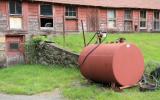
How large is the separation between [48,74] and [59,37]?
7005mm

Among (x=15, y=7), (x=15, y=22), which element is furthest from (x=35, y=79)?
(x=15, y=7)

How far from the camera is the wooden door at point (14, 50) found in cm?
2445

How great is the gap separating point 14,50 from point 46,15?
337 cm

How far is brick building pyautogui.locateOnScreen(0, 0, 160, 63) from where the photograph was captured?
2462cm

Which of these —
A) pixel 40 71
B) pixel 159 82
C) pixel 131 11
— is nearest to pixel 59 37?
pixel 40 71

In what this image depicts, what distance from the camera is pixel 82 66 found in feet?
51.1

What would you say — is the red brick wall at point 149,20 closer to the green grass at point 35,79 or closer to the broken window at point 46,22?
the broken window at point 46,22

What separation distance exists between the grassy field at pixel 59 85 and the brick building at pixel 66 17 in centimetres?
405

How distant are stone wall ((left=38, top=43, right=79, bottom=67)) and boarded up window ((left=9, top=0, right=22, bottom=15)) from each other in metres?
3.32

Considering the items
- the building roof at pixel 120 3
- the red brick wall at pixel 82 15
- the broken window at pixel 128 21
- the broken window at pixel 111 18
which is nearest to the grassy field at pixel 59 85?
the red brick wall at pixel 82 15

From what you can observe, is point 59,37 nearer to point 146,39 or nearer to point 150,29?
point 146,39

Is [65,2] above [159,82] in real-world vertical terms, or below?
above

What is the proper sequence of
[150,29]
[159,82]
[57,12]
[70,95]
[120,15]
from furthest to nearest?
[150,29] < [120,15] < [57,12] < [159,82] < [70,95]

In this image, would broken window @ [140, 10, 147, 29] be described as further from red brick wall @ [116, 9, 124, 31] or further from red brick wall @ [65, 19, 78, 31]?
red brick wall @ [65, 19, 78, 31]
